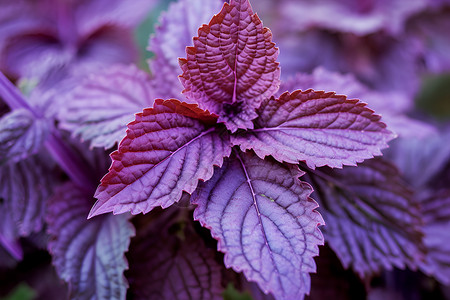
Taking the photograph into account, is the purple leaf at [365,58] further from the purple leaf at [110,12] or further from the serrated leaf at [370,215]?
the serrated leaf at [370,215]

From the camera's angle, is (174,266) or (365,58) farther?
(365,58)

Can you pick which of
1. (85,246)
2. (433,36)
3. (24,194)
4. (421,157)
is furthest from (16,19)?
(433,36)

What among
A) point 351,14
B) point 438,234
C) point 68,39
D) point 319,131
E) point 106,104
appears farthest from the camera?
point 351,14

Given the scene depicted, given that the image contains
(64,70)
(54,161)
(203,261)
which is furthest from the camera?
(64,70)

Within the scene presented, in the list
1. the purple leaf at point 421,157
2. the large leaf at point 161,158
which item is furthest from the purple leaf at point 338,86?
the purple leaf at point 421,157

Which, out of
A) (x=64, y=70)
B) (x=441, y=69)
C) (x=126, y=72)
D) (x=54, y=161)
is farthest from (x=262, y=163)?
(x=441, y=69)

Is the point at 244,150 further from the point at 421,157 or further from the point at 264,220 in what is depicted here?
the point at 421,157

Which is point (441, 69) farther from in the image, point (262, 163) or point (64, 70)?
point (64, 70)
